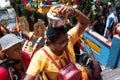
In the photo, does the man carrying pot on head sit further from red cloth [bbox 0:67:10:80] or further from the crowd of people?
red cloth [bbox 0:67:10:80]

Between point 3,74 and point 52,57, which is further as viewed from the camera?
point 3,74

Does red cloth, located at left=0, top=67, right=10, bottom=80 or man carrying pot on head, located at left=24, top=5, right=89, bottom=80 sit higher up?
man carrying pot on head, located at left=24, top=5, right=89, bottom=80

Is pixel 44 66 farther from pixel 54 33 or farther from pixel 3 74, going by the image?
pixel 3 74

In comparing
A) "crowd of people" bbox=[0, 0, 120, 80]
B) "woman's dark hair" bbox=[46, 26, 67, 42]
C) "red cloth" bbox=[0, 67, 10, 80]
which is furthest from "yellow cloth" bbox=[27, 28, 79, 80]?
"red cloth" bbox=[0, 67, 10, 80]

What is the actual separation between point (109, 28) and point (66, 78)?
5.18m

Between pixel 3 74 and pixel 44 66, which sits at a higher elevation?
pixel 44 66

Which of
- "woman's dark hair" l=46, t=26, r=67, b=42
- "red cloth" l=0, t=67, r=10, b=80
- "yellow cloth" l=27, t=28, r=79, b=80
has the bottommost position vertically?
"red cloth" l=0, t=67, r=10, b=80

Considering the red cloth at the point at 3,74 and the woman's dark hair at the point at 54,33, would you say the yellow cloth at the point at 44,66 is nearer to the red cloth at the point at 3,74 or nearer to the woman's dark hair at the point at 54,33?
the woman's dark hair at the point at 54,33

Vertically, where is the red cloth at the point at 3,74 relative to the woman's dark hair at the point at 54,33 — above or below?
below

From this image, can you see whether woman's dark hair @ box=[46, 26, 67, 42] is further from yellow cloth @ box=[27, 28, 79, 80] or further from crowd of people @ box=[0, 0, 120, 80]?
yellow cloth @ box=[27, 28, 79, 80]

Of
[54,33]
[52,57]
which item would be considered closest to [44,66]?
[52,57]

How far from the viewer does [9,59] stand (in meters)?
2.82

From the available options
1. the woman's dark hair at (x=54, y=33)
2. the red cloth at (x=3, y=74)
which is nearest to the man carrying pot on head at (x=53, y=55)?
the woman's dark hair at (x=54, y=33)

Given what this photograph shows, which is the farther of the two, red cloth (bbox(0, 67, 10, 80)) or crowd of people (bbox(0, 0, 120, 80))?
red cloth (bbox(0, 67, 10, 80))
